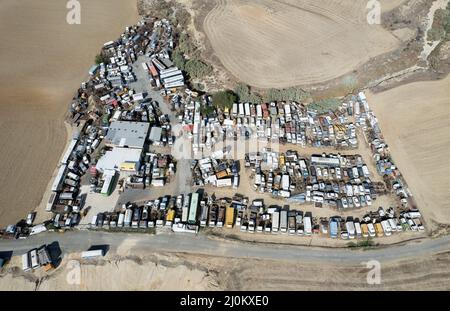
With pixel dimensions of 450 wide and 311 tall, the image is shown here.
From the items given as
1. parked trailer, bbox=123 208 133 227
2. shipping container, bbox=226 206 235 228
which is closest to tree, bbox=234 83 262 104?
shipping container, bbox=226 206 235 228

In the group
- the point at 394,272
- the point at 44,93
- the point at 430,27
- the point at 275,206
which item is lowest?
the point at 394,272

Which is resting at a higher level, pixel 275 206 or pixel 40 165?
pixel 40 165

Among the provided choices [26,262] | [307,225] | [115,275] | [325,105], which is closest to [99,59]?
[26,262]

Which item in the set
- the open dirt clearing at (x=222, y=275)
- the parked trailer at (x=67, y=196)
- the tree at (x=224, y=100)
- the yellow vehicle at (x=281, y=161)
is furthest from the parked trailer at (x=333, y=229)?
the parked trailer at (x=67, y=196)

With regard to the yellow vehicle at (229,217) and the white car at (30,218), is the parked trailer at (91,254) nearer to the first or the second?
the white car at (30,218)

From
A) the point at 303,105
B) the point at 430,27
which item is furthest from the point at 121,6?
the point at 430,27
